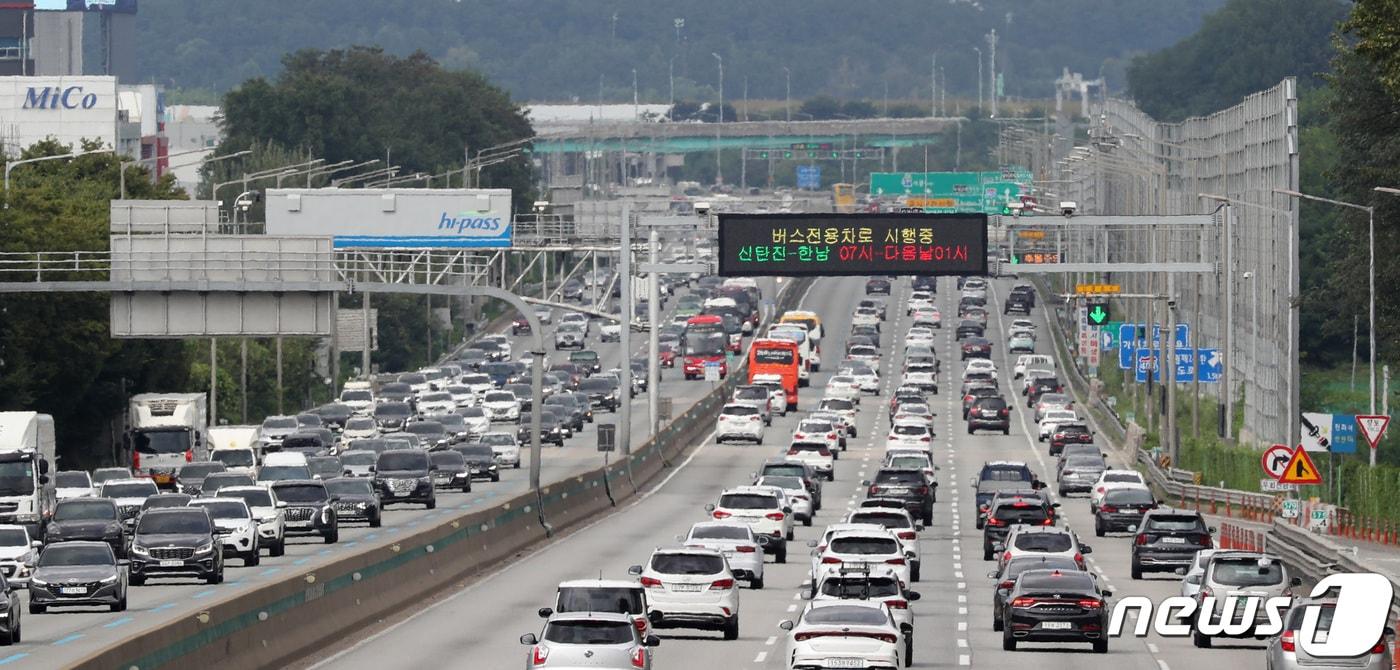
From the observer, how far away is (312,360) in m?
122

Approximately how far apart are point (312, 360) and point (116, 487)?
63102mm

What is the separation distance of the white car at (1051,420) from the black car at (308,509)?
42.6 meters

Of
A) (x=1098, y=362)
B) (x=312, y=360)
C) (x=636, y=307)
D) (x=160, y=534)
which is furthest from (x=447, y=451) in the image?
(x=636, y=307)

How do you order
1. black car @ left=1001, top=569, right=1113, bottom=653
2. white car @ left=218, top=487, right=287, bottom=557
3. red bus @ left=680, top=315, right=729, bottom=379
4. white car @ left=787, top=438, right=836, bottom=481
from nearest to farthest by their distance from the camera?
black car @ left=1001, top=569, right=1113, bottom=653
white car @ left=218, top=487, right=287, bottom=557
white car @ left=787, top=438, right=836, bottom=481
red bus @ left=680, top=315, right=729, bottom=379

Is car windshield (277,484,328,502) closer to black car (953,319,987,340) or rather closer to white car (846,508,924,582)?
white car (846,508,924,582)

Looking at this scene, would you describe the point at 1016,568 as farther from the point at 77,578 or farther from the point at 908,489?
the point at 908,489

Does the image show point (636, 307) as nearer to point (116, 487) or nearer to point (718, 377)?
point (718, 377)

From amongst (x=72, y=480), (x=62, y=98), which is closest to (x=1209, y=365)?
(x=72, y=480)

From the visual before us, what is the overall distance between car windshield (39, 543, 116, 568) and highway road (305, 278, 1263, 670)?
16.5ft

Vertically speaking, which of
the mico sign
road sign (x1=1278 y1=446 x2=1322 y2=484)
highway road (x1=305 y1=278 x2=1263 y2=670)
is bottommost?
highway road (x1=305 y1=278 x2=1263 y2=670)

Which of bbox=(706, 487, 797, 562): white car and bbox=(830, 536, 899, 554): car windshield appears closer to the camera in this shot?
bbox=(830, 536, 899, 554): car windshield

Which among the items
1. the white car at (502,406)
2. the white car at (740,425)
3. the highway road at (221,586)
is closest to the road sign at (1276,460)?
the highway road at (221,586)

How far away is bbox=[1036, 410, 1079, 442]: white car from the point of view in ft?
315

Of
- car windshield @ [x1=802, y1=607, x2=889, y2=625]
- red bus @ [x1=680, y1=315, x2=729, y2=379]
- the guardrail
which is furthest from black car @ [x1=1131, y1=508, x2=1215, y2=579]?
red bus @ [x1=680, y1=315, x2=729, y2=379]
